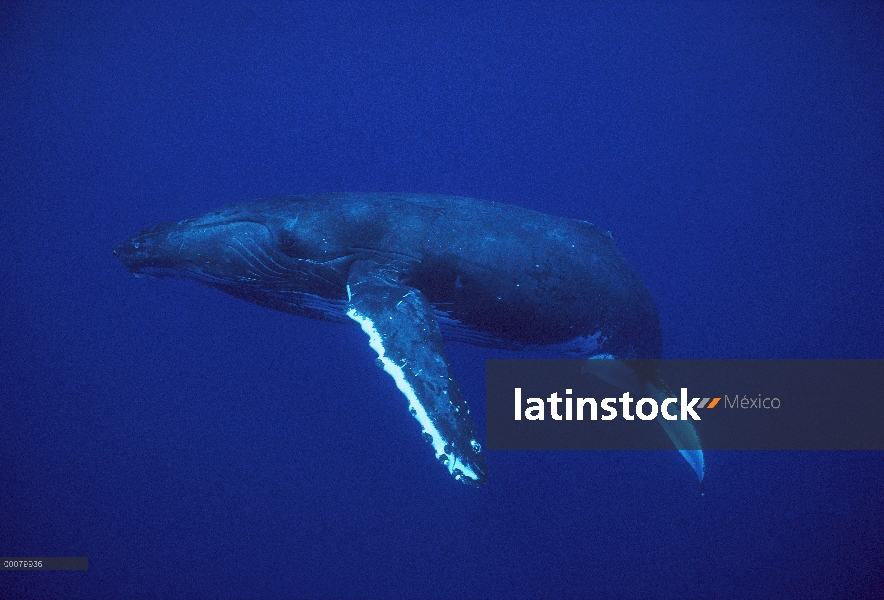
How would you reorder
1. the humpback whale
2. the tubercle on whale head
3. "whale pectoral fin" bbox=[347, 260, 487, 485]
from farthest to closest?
the tubercle on whale head
the humpback whale
"whale pectoral fin" bbox=[347, 260, 487, 485]

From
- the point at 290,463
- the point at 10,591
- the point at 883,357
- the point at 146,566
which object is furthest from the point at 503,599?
the point at 883,357

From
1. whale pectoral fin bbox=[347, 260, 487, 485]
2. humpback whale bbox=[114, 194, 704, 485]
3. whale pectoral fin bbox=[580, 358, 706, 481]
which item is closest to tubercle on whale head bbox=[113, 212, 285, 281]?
humpback whale bbox=[114, 194, 704, 485]

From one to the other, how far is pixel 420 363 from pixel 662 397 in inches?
228

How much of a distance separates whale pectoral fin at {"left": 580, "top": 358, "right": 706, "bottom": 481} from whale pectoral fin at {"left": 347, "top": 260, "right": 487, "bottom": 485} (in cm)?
429

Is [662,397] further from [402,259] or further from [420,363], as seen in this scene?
[420,363]

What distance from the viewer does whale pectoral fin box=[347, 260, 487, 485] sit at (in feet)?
11.0

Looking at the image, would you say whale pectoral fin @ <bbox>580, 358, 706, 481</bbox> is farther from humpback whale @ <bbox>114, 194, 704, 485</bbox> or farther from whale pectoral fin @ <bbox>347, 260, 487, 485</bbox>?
whale pectoral fin @ <bbox>347, 260, 487, 485</bbox>

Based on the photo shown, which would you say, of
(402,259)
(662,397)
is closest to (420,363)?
(402,259)

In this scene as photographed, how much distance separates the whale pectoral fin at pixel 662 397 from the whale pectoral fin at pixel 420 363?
4.29 metres

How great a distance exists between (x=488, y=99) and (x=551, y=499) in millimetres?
17297

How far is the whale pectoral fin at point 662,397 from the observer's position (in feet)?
24.8

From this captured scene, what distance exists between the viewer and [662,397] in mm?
7766

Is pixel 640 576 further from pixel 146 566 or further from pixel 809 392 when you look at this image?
pixel 146 566

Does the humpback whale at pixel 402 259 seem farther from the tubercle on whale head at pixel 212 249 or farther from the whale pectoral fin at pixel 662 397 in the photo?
the whale pectoral fin at pixel 662 397
